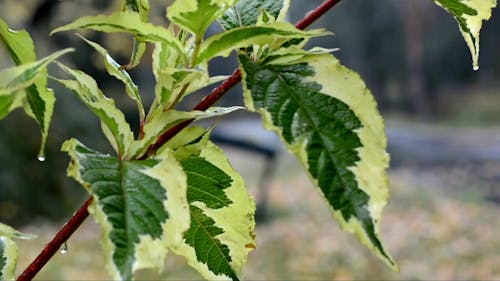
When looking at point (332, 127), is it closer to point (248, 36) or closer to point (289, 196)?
point (248, 36)

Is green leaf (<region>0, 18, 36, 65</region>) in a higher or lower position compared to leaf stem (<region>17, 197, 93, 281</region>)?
higher

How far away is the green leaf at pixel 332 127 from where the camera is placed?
1.05ft

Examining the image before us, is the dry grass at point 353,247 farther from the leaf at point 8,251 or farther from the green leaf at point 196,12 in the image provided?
the green leaf at point 196,12

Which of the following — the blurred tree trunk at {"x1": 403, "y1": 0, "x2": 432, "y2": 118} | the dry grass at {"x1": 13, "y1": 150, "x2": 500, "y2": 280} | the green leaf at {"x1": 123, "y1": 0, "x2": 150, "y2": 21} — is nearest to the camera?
the green leaf at {"x1": 123, "y1": 0, "x2": 150, "y2": 21}

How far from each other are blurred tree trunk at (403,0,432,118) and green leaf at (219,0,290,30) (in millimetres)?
13217

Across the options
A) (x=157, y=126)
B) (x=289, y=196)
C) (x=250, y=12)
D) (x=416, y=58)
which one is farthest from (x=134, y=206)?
(x=416, y=58)

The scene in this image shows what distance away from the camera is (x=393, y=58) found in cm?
1419

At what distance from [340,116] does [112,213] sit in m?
0.13

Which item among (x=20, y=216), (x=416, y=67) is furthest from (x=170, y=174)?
(x=416, y=67)

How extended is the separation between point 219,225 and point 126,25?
0.17 metres

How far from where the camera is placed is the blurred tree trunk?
13.3m

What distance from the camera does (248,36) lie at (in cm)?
35

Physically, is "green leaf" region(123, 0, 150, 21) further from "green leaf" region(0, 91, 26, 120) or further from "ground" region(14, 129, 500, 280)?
"ground" region(14, 129, 500, 280)

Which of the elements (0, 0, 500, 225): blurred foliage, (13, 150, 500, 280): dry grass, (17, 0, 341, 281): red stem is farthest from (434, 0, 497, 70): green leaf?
(0, 0, 500, 225): blurred foliage
